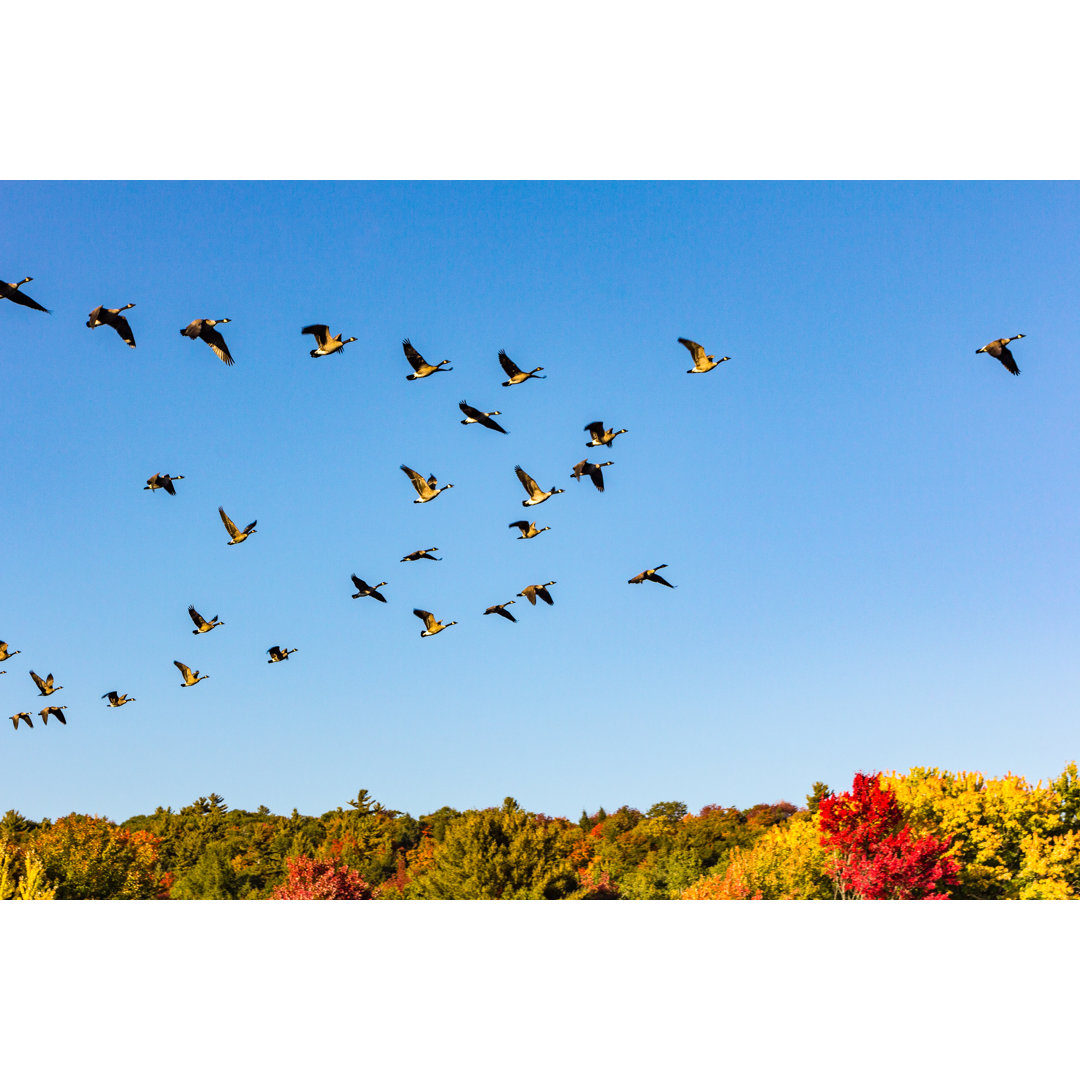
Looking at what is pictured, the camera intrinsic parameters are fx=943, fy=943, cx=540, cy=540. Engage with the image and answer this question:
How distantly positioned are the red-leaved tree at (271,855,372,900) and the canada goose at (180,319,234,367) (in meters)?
28.5

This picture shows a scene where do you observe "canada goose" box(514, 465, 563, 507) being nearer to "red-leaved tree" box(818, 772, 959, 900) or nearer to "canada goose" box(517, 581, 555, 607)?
"canada goose" box(517, 581, 555, 607)

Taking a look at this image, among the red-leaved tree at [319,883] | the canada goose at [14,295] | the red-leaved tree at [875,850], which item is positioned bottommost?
the red-leaved tree at [319,883]

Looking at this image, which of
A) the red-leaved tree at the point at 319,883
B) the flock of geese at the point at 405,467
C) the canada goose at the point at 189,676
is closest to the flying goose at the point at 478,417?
the flock of geese at the point at 405,467

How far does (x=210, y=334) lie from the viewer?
18.2m

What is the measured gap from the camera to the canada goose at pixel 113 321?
54.7 ft

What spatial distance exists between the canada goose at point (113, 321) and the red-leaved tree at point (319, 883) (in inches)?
1157

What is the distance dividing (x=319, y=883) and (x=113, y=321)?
3058cm

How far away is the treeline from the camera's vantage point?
31.2 meters

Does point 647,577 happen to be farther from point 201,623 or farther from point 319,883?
point 319,883

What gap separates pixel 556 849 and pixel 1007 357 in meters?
31.3

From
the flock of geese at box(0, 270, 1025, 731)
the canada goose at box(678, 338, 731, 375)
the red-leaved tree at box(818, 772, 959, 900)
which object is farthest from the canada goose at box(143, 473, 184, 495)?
the red-leaved tree at box(818, 772, 959, 900)

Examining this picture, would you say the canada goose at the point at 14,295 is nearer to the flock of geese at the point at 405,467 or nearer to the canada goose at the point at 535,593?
the flock of geese at the point at 405,467
